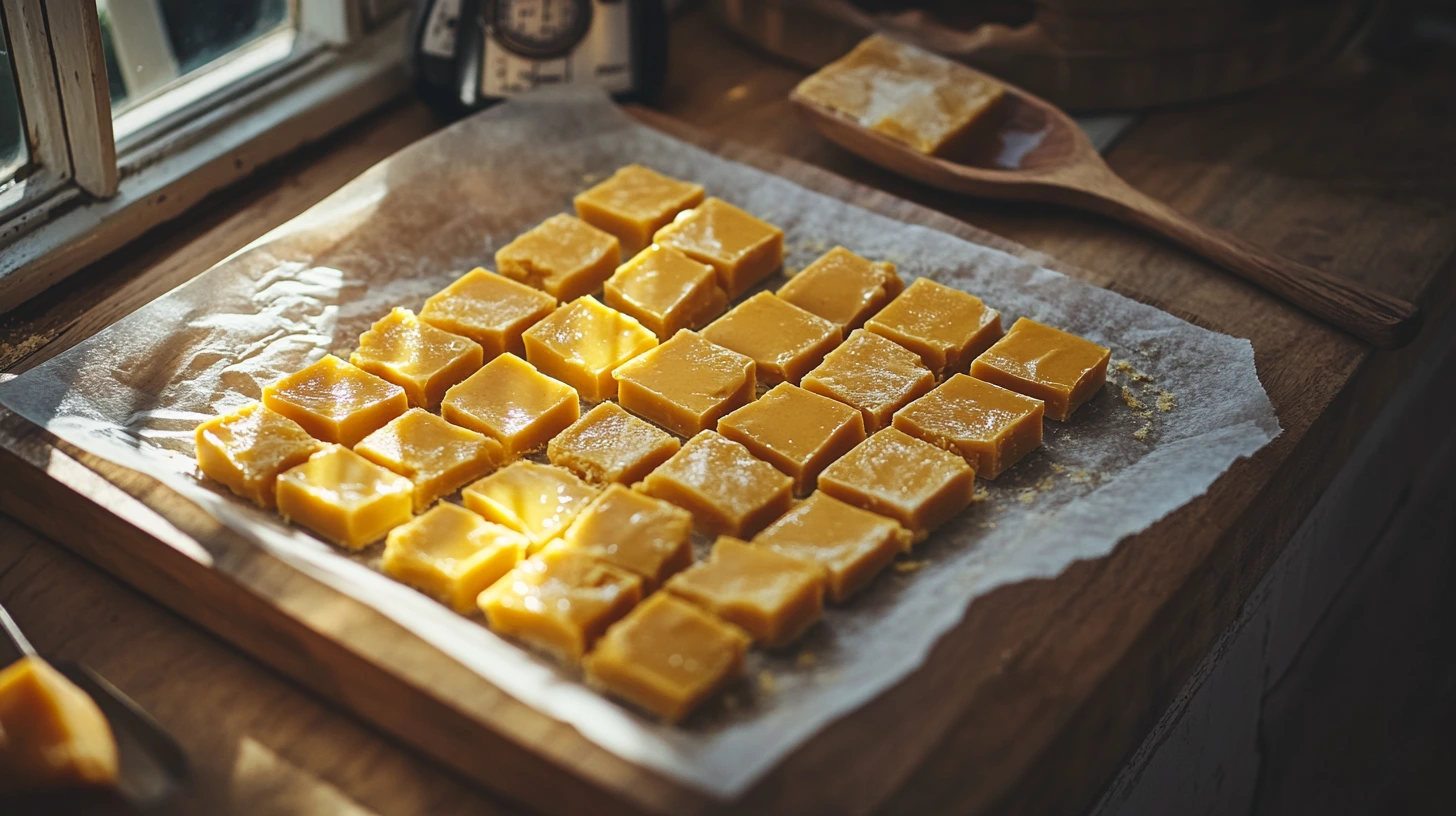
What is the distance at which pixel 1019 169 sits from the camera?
229cm

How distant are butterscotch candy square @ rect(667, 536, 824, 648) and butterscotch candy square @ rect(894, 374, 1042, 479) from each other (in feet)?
1.13

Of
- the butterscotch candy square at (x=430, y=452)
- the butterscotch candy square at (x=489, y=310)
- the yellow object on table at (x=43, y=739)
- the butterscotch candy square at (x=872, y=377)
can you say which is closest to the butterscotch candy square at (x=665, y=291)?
the butterscotch candy square at (x=489, y=310)

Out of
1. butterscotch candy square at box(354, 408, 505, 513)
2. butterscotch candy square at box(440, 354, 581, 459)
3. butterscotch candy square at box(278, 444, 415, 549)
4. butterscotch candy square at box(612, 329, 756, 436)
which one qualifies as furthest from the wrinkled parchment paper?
butterscotch candy square at box(612, 329, 756, 436)

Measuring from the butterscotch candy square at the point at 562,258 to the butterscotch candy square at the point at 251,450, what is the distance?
506 millimetres

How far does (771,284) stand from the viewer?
216 cm

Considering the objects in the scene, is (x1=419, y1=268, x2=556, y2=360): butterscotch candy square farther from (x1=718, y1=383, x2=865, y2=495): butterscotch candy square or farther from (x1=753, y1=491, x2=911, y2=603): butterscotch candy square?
(x1=753, y1=491, x2=911, y2=603): butterscotch candy square

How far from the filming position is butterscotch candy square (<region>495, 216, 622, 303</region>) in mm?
2068

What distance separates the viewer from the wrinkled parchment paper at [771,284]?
138 cm

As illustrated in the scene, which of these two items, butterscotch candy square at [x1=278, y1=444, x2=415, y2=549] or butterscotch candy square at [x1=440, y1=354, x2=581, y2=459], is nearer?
butterscotch candy square at [x1=278, y1=444, x2=415, y2=549]

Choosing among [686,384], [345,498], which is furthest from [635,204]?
[345,498]

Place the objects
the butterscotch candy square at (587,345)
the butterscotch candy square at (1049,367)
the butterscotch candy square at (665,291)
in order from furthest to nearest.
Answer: the butterscotch candy square at (665,291), the butterscotch candy square at (587,345), the butterscotch candy square at (1049,367)

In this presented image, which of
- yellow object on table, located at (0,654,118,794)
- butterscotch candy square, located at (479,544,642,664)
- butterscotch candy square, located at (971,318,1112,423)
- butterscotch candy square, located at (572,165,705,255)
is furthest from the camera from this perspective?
butterscotch candy square, located at (572,165,705,255)

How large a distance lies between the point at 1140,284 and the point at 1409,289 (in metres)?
0.45

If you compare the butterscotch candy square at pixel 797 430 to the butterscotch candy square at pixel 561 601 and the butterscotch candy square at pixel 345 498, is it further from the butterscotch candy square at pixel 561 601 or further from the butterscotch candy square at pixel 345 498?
the butterscotch candy square at pixel 345 498
